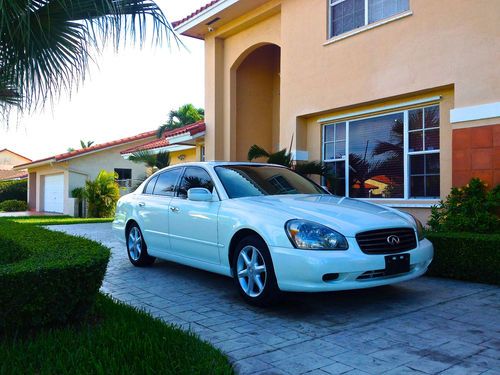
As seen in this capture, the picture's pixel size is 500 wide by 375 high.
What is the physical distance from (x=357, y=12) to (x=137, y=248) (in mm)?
6303

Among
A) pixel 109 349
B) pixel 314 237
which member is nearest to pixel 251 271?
pixel 314 237

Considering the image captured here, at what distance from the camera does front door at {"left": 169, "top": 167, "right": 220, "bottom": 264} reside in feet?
18.1

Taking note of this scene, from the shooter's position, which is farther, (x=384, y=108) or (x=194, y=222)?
(x=384, y=108)

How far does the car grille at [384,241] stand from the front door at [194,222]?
1744mm

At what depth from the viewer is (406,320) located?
447 centimetres

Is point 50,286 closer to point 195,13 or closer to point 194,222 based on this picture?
point 194,222

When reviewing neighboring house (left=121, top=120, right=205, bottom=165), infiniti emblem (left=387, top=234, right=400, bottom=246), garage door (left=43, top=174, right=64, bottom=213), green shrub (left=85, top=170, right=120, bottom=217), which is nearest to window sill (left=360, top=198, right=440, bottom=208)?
infiniti emblem (left=387, top=234, right=400, bottom=246)

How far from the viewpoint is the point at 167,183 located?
6891 mm

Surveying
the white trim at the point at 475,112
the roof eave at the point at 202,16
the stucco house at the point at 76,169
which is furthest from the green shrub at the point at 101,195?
the white trim at the point at 475,112

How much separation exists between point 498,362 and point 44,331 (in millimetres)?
3537

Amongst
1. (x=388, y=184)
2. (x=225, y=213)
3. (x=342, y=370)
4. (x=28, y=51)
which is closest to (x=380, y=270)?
(x=342, y=370)

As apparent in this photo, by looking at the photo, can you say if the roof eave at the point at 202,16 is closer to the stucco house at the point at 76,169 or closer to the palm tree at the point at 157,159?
the palm tree at the point at 157,159

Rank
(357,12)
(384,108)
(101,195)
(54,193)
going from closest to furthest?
(384,108) < (357,12) < (101,195) < (54,193)

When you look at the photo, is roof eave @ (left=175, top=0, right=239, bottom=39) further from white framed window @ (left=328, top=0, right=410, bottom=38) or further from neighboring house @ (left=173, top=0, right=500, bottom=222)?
white framed window @ (left=328, top=0, right=410, bottom=38)
